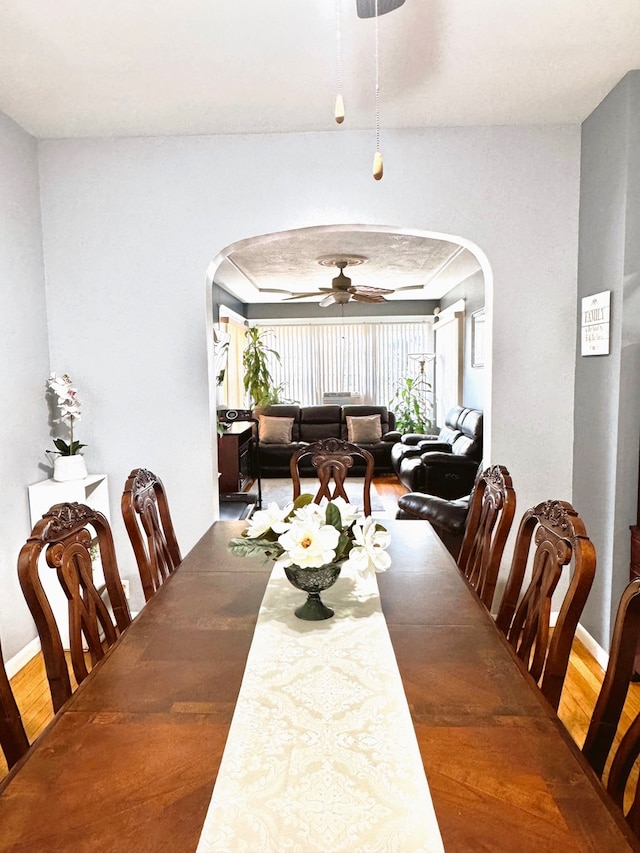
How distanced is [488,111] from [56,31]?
189cm

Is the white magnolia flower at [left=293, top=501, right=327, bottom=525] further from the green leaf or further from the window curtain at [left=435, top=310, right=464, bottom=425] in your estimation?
the window curtain at [left=435, top=310, right=464, bottom=425]

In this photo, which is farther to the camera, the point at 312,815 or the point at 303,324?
the point at 303,324

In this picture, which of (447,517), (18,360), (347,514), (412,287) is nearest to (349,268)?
(412,287)

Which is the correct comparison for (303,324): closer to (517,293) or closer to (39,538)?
(517,293)

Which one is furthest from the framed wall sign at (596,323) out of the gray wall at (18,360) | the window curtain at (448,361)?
the window curtain at (448,361)

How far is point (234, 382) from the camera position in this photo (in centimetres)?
848

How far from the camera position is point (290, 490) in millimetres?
7285

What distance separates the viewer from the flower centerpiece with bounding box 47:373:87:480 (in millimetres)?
2959

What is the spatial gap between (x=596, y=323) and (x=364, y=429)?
5583 mm

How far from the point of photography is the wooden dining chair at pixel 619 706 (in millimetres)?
950

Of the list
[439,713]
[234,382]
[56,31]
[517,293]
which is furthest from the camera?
[234,382]

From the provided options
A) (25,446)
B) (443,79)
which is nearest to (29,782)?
(25,446)

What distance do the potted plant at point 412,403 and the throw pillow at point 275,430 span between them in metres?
1.75

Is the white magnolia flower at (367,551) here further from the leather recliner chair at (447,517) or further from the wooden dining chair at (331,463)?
the leather recliner chair at (447,517)
